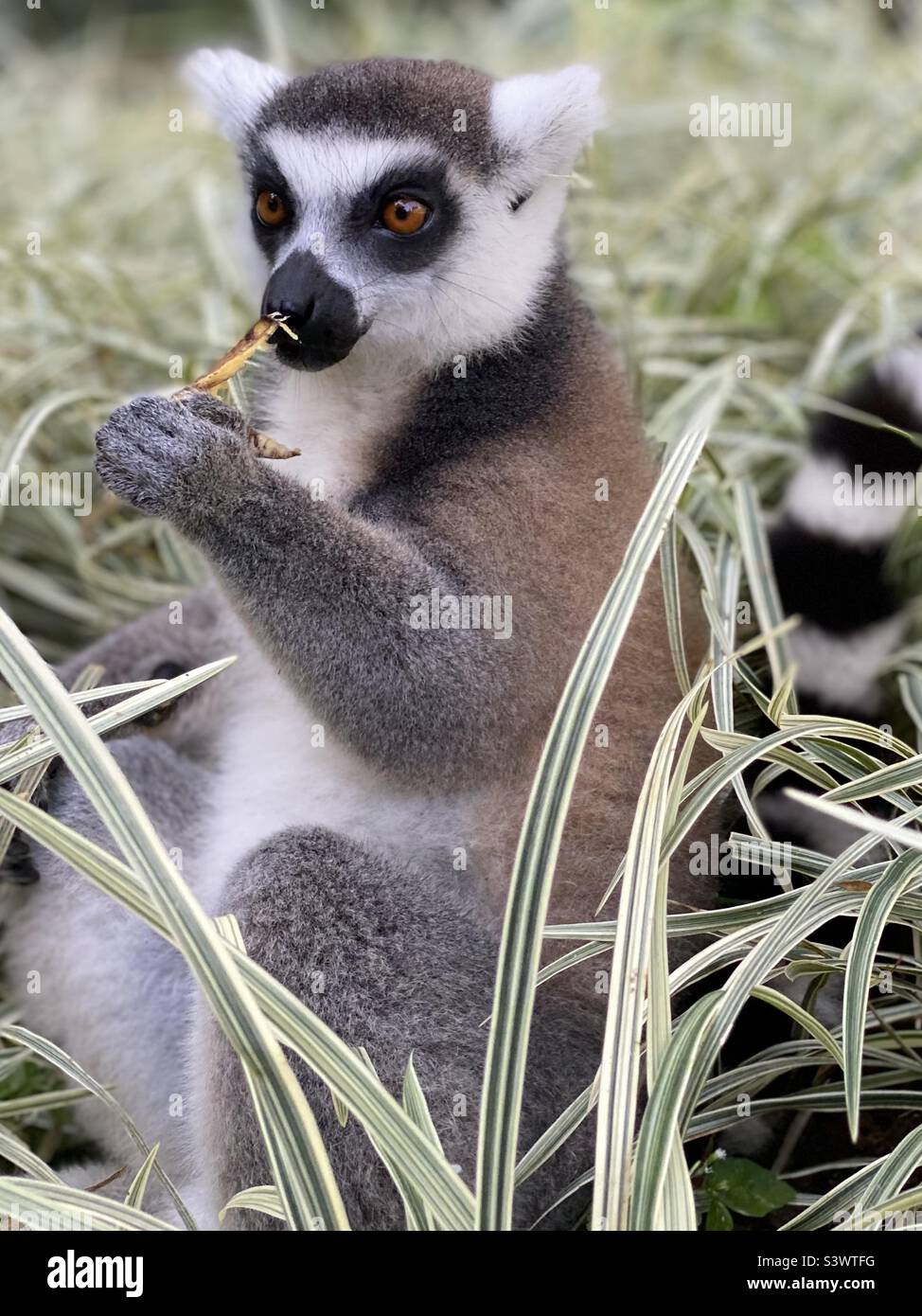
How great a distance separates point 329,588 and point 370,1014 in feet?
2.32

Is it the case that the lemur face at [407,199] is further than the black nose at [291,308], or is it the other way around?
the lemur face at [407,199]

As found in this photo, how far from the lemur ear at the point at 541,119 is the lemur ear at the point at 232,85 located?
49 centimetres

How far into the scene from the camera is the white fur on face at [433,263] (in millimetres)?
2355

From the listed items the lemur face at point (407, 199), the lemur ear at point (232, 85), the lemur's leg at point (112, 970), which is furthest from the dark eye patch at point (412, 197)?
the lemur's leg at point (112, 970)

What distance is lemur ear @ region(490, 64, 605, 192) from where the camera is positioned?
2.50 meters

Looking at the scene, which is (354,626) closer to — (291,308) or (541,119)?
(291,308)

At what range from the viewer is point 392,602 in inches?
87.4

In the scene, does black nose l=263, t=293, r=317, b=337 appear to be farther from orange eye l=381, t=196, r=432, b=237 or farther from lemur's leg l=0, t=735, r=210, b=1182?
lemur's leg l=0, t=735, r=210, b=1182

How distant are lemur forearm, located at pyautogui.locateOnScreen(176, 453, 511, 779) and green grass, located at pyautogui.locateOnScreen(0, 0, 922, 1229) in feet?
0.95

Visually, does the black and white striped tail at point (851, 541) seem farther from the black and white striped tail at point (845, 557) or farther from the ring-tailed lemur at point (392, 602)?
the ring-tailed lemur at point (392, 602)

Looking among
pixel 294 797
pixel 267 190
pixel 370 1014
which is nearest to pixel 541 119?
pixel 267 190

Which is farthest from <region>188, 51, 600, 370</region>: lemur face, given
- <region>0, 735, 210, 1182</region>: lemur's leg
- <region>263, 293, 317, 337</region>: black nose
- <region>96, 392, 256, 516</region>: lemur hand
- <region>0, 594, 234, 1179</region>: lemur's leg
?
<region>0, 735, 210, 1182</region>: lemur's leg
